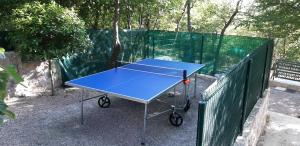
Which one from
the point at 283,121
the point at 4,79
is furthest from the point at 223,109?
the point at 283,121

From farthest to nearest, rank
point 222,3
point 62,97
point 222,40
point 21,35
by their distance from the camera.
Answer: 1. point 222,3
2. point 222,40
3. point 62,97
4. point 21,35

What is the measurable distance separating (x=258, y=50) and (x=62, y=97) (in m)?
5.16

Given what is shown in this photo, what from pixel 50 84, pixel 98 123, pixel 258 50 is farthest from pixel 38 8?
pixel 258 50

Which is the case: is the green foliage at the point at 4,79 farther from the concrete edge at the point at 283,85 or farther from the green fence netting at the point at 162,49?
the concrete edge at the point at 283,85

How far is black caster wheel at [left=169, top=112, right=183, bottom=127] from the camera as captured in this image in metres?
5.95

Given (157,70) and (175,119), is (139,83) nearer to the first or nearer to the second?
(175,119)

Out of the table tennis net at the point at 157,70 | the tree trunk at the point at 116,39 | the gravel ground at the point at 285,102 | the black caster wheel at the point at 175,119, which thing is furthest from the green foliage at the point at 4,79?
the gravel ground at the point at 285,102

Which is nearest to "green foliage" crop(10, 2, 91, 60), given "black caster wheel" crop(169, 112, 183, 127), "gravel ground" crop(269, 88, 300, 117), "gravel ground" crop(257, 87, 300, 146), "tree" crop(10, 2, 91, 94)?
"tree" crop(10, 2, 91, 94)

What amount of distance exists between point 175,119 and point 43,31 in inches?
148

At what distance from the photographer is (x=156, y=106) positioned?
7191 millimetres

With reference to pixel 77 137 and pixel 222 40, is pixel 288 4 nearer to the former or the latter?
pixel 222 40

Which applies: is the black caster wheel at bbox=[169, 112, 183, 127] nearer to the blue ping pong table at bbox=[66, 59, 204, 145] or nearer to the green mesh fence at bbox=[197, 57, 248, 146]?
the blue ping pong table at bbox=[66, 59, 204, 145]

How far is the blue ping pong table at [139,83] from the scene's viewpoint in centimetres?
503

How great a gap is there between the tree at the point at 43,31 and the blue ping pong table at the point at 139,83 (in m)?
1.46
